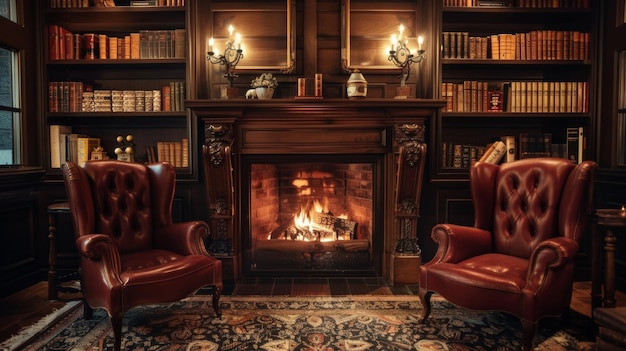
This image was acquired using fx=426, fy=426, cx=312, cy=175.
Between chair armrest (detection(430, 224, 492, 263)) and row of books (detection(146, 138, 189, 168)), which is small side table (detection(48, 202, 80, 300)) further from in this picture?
chair armrest (detection(430, 224, 492, 263))

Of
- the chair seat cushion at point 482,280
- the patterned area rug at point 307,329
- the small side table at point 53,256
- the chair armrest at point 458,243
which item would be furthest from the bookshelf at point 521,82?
the small side table at point 53,256

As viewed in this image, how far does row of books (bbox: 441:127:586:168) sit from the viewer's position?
3455mm

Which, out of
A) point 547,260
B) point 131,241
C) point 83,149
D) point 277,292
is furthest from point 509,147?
point 83,149

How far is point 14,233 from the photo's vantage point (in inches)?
127

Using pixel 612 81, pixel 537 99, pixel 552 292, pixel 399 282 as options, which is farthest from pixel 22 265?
pixel 612 81

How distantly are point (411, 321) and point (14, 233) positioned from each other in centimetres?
297

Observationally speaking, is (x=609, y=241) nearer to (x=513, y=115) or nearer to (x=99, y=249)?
(x=513, y=115)

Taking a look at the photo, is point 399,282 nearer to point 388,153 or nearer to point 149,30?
point 388,153

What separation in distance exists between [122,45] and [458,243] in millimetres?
2981

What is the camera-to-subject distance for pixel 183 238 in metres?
2.78

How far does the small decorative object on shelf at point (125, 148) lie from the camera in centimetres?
342

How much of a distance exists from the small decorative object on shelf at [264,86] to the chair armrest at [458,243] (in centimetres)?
161

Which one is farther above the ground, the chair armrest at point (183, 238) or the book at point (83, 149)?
the book at point (83, 149)

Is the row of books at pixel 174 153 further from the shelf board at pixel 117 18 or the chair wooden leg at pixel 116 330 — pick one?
the chair wooden leg at pixel 116 330
